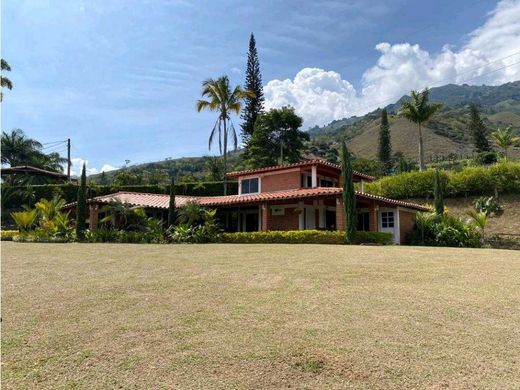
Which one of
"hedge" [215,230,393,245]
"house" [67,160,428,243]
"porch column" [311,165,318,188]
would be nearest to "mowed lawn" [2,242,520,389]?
"hedge" [215,230,393,245]

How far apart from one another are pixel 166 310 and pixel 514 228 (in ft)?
87.2

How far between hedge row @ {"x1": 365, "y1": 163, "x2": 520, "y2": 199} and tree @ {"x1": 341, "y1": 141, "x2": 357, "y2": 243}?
524 inches

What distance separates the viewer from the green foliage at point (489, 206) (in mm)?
28453

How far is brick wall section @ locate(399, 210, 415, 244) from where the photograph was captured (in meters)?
24.3

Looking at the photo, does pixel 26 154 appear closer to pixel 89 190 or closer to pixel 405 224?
pixel 89 190

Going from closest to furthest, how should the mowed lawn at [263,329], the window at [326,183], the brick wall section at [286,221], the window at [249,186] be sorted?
the mowed lawn at [263,329]
the brick wall section at [286,221]
the window at [326,183]
the window at [249,186]

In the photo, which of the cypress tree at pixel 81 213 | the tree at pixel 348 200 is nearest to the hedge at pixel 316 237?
the tree at pixel 348 200

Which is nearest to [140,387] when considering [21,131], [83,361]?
[83,361]

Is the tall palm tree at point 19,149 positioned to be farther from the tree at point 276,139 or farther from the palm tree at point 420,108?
the palm tree at point 420,108

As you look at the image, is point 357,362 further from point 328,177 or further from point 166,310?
point 328,177

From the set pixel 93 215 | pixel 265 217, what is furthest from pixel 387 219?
pixel 93 215

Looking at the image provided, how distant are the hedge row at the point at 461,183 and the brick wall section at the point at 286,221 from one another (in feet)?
37.5

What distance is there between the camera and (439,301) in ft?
23.9

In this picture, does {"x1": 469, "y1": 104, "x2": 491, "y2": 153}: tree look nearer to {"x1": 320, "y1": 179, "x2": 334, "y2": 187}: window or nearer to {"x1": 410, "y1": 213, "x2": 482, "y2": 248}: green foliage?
{"x1": 320, "y1": 179, "x2": 334, "y2": 187}: window
